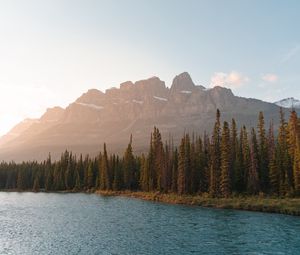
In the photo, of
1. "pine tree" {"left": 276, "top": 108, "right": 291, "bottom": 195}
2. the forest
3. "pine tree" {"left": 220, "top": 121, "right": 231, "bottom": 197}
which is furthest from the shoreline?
the forest

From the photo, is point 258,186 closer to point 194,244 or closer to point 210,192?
point 210,192

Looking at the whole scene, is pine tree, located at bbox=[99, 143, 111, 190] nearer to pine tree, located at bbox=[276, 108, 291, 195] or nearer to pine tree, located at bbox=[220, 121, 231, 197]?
pine tree, located at bbox=[220, 121, 231, 197]

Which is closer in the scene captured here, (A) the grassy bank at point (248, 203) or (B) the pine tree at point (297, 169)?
(A) the grassy bank at point (248, 203)

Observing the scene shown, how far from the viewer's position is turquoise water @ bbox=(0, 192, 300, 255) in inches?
1497

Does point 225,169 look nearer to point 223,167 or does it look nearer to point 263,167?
point 223,167

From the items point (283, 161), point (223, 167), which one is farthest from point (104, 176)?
point (283, 161)

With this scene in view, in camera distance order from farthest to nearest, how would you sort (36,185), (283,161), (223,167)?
(36,185) < (283,161) < (223,167)

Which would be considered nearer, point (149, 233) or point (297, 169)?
point (149, 233)

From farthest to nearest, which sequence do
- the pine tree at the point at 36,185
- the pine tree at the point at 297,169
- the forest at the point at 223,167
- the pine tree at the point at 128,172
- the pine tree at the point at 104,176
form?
the pine tree at the point at 36,185 → the pine tree at the point at 104,176 → the pine tree at the point at 128,172 → the forest at the point at 223,167 → the pine tree at the point at 297,169

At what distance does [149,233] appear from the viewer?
4647cm

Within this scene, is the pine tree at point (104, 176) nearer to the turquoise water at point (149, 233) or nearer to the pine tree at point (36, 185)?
the pine tree at point (36, 185)

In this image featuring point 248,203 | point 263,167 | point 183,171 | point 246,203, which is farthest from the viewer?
point 183,171

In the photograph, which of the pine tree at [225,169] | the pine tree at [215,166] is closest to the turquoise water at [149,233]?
the pine tree at [225,169]

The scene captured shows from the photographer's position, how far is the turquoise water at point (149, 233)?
38031 mm
